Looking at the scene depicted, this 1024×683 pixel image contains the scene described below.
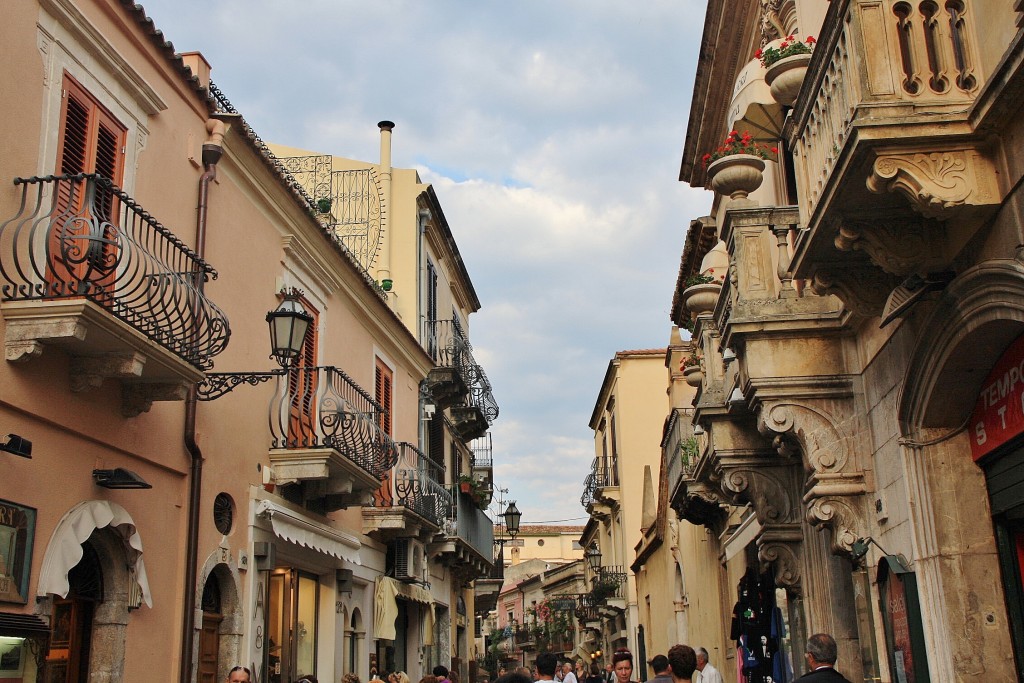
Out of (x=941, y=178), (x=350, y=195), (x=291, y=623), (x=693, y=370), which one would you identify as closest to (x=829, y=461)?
(x=941, y=178)

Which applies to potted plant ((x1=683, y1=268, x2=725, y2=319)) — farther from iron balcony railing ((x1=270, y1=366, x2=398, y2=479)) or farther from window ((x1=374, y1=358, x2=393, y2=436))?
window ((x1=374, y1=358, x2=393, y2=436))

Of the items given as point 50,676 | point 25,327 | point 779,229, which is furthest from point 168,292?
point 779,229

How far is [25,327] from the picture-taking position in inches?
315

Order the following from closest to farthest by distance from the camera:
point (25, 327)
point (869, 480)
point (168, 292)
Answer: point (25, 327), point (869, 480), point (168, 292)

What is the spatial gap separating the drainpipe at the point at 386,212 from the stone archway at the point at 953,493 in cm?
1566

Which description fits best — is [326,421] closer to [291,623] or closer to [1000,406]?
[291,623]

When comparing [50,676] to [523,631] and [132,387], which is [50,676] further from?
[523,631]

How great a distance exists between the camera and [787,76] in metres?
9.12

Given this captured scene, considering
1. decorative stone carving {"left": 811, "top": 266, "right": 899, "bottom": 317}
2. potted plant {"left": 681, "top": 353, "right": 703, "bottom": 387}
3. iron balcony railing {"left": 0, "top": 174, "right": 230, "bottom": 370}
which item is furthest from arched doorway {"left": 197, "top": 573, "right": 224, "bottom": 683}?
decorative stone carving {"left": 811, "top": 266, "right": 899, "bottom": 317}

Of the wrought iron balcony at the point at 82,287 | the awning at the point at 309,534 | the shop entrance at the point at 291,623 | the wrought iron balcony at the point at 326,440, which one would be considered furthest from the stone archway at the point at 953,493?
the shop entrance at the point at 291,623

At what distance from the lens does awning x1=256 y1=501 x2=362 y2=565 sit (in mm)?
12758

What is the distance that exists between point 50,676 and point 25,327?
3.08m

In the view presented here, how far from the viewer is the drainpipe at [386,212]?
2242cm

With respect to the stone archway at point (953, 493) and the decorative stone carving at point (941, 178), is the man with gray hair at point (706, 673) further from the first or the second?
the decorative stone carving at point (941, 178)
